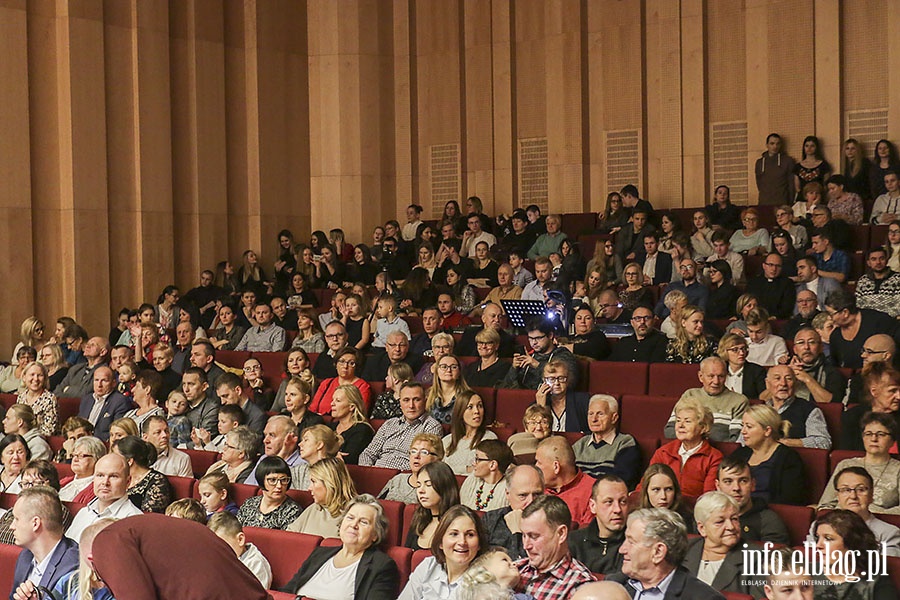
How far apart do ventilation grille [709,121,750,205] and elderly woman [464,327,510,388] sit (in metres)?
4.38

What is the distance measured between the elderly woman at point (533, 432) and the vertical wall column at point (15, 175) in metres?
5.80

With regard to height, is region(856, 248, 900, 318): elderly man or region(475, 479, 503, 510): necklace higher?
region(856, 248, 900, 318): elderly man

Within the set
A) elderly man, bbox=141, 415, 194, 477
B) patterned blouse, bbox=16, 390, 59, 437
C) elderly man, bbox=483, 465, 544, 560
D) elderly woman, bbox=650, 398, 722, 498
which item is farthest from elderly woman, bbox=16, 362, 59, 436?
elderly woman, bbox=650, 398, 722, 498

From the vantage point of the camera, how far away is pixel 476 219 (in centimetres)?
1022

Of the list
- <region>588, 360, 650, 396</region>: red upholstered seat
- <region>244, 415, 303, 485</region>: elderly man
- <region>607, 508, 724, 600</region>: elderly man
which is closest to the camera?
<region>607, 508, 724, 600</region>: elderly man

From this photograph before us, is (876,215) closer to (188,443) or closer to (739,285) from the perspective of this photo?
(739,285)

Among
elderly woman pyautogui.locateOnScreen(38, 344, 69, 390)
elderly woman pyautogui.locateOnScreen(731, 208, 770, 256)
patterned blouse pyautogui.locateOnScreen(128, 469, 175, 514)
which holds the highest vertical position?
elderly woman pyautogui.locateOnScreen(731, 208, 770, 256)

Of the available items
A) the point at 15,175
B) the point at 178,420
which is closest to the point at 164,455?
the point at 178,420

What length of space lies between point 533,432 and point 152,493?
1620mm

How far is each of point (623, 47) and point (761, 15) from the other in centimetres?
131

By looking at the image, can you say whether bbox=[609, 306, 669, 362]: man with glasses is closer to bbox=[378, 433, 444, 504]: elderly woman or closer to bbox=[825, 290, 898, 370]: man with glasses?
bbox=[825, 290, 898, 370]: man with glasses

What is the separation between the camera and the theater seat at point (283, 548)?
4.32m

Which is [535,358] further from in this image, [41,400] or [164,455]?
[41,400]

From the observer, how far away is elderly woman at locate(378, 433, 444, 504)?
15.8 feet
